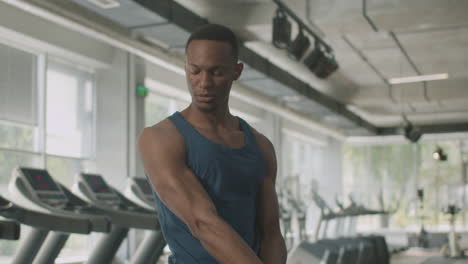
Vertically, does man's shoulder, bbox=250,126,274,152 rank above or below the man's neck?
below

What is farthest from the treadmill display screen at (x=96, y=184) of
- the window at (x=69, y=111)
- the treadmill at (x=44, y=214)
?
the window at (x=69, y=111)

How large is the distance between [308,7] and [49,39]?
103 inches

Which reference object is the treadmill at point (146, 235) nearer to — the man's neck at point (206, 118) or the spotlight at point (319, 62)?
the spotlight at point (319, 62)

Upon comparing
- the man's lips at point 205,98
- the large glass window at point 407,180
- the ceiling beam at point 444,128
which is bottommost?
the large glass window at point 407,180

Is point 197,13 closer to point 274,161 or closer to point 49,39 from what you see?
point 49,39

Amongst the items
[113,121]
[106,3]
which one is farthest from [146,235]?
[113,121]

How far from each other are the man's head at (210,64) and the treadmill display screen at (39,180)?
11.0 ft

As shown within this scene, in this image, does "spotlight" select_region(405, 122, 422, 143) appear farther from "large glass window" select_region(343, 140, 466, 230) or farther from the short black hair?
the short black hair

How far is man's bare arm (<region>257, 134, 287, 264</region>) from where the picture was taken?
1.21 m

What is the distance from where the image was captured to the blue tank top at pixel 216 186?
1097 millimetres

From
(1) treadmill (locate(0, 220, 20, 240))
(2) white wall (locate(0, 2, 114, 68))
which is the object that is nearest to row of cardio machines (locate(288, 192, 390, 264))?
(1) treadmill (locate(0, 220, 20, 240))

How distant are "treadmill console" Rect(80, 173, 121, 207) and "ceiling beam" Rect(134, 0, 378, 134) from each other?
1.38m

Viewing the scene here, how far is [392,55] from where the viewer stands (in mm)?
9586

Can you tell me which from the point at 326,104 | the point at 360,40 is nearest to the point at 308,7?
the point at 360,40
